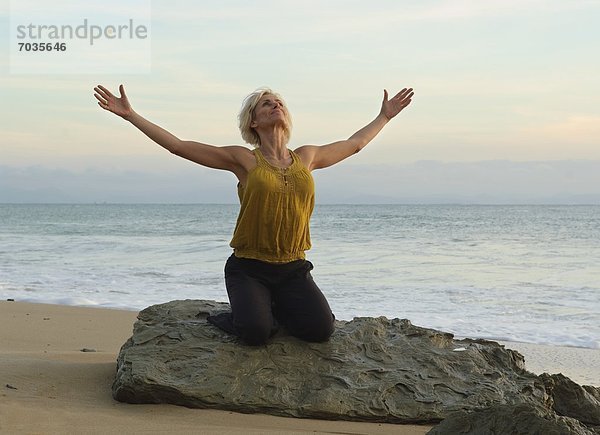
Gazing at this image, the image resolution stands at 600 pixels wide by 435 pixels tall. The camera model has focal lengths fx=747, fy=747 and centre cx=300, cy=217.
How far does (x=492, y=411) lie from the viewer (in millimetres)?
2924

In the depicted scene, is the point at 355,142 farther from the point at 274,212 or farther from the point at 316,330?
the point at 316,330

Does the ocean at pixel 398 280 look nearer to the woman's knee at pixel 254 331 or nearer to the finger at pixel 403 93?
the finger at pixel 403 93

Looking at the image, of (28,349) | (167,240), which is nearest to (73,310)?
(28,349)

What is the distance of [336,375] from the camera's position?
4.52 metres

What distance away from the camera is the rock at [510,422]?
2.74m

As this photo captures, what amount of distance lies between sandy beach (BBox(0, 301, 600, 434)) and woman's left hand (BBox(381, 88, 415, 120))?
2.44 m

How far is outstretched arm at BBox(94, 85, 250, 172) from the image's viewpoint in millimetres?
4754

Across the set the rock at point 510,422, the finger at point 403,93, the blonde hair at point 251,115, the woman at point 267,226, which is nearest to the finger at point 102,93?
the woman at point 267,226

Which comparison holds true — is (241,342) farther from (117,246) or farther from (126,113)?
(117,246)

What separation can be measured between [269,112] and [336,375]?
1784 mm

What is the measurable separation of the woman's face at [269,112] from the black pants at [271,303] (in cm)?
94

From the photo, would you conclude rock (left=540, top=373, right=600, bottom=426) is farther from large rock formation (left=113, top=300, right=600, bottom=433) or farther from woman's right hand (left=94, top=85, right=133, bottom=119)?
woman's right hand (left=94, top=85, right=133, bottom=119)

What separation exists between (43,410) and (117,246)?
19344 mm

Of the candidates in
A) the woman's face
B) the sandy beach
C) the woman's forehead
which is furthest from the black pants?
the woman's forehead
